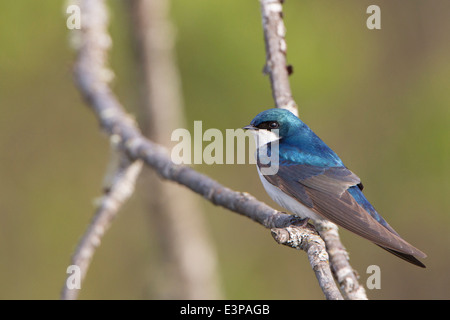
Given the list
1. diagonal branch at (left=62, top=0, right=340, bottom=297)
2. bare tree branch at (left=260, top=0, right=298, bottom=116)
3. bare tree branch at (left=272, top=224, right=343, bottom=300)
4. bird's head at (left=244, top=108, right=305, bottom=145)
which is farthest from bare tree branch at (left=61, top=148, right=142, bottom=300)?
bare tree branch at (left=272, top=224, right=343, bottom=300)

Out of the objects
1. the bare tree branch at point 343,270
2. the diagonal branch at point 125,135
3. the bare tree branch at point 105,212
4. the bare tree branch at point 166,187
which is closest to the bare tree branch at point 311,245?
the diagonal branch at point 125,135

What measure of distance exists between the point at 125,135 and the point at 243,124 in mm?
1647

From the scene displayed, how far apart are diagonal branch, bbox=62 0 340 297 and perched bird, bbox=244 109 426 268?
28cm

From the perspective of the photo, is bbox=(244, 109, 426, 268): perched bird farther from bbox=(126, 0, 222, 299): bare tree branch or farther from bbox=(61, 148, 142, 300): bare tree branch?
bbox=(126, 0, 222, 299): bare tree branch

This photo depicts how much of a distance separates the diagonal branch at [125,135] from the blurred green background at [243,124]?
762 mm

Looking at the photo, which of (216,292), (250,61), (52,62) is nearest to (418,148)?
(250,61)

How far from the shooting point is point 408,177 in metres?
4.70

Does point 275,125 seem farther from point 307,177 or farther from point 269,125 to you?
point 307,177

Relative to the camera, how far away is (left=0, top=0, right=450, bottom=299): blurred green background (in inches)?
181

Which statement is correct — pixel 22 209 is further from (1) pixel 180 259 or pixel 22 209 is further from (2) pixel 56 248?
(1) pixel 180 259

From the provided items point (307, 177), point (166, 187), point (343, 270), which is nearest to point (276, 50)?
point (307, 177)

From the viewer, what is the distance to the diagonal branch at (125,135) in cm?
231

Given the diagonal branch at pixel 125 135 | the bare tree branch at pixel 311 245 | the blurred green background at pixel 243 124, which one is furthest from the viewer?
the blurred green background at pixel 243 124

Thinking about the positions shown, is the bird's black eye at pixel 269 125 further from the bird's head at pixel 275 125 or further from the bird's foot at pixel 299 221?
the bird's foot at pixel 299 221
